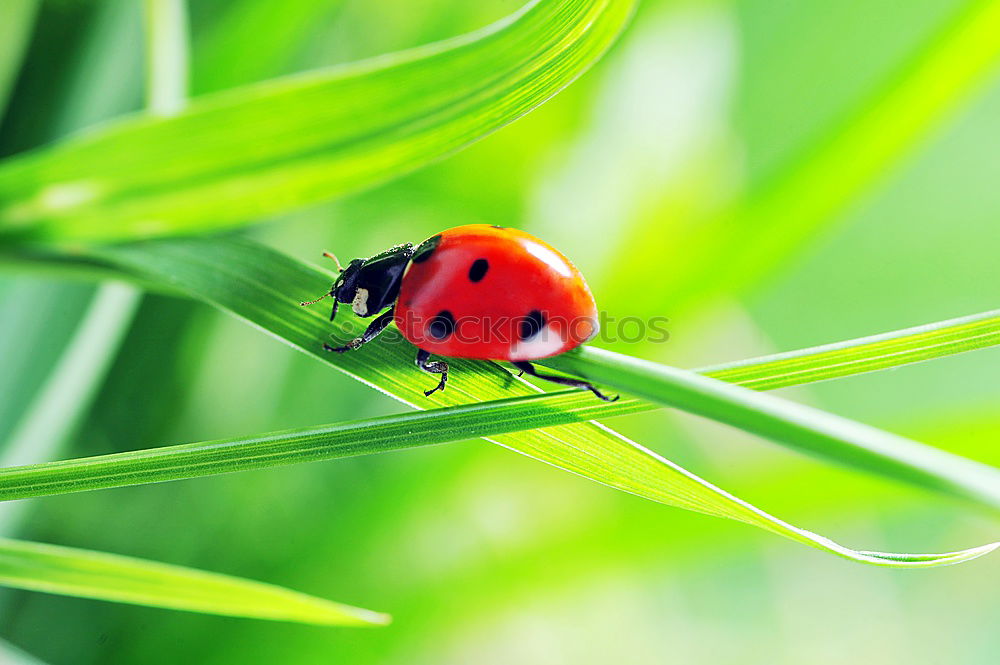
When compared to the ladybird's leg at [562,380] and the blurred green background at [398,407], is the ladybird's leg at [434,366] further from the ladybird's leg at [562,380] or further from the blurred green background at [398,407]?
the blurred green background at [398,407]

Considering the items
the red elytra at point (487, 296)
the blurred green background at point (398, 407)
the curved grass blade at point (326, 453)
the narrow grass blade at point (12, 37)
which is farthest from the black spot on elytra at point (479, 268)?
the narrow grass blade at point (12, 37)

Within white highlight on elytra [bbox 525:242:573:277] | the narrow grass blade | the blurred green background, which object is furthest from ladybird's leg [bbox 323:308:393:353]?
the narrow grass blade

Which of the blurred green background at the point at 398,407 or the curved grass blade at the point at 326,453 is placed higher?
the blurred green background at the point at 398,407

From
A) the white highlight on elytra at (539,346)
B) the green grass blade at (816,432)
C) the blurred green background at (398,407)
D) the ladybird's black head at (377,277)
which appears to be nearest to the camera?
the green grass blade at (816,432)

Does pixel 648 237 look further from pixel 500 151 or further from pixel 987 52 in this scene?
pixel 987 52

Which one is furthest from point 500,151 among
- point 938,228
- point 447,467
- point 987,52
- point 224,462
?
point 938,228

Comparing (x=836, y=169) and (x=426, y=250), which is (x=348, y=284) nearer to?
(x=426, y=250)
